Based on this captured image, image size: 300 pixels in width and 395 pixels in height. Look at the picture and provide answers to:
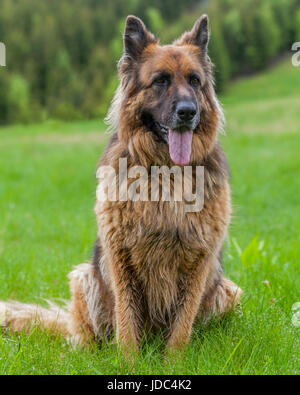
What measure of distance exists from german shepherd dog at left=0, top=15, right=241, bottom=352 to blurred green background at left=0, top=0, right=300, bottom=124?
29.5m

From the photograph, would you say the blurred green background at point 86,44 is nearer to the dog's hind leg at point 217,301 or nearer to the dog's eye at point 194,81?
the dog's hind leg at point 217,301

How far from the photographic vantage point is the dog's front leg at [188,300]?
3594 millimetres

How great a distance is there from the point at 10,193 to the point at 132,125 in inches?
337

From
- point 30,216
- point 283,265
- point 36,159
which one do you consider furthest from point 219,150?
point 36,159

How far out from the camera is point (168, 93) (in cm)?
341

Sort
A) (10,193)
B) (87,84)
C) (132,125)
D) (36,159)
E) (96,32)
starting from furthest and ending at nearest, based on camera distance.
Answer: (96,32), (87,84), (36,159), (10,193), (132,125)

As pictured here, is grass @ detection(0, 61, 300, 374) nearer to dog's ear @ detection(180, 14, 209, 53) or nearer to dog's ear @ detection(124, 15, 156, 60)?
dog's ear @ detection(180, 14, 209, 53)

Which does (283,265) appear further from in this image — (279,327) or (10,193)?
(10,193)

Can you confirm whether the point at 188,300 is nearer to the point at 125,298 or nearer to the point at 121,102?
the point at 125,298

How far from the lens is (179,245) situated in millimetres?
3508

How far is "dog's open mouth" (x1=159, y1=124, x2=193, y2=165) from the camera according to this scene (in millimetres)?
3434

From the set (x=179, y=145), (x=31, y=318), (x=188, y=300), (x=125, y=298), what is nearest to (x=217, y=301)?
(x=188, y=300)

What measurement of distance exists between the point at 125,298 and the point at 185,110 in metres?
Answer: 1.41

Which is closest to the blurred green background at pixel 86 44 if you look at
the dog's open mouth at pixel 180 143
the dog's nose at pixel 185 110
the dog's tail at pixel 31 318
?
the dog's tail at pixel 31 318
